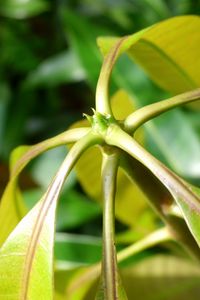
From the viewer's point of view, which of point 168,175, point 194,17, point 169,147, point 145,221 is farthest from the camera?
point 169,147

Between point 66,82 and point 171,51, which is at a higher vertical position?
point 66,82

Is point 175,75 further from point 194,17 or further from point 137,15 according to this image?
point 137,15

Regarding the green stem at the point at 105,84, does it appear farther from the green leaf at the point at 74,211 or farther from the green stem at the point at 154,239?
the green leaf at the point at 74,211

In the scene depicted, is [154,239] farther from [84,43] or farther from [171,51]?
[84,43]

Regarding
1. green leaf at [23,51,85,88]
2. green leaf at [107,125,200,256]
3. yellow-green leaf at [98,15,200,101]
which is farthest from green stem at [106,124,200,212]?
green leaf at [23,51,85,88]

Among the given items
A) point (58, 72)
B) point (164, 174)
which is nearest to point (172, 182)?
point (164, 174)

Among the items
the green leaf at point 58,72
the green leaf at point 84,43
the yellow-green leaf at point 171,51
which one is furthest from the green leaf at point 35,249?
the green leaf at point 58,72

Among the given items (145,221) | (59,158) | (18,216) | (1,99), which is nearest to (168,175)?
(18,216)
